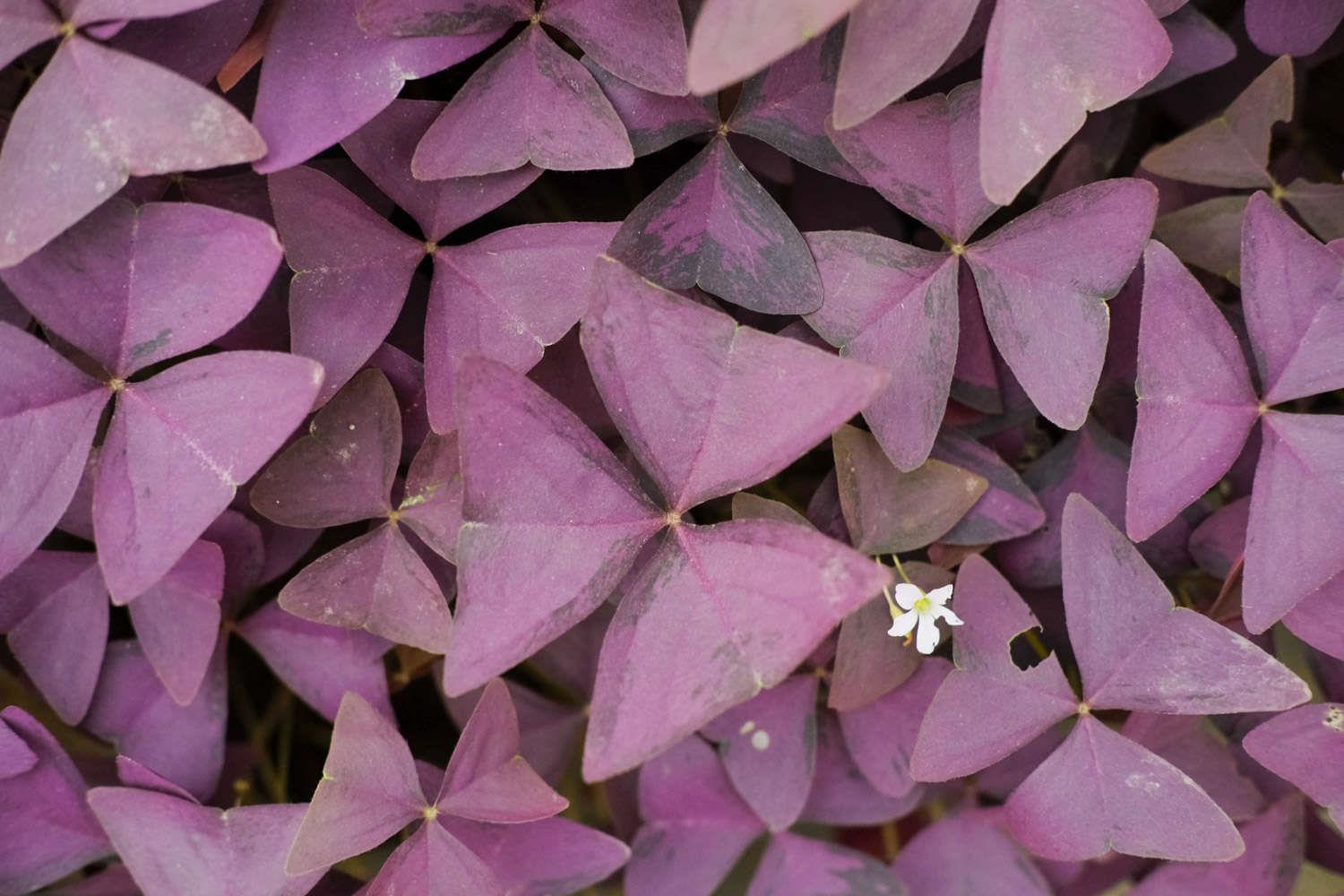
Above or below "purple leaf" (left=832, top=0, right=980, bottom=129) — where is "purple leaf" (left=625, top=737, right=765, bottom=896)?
below

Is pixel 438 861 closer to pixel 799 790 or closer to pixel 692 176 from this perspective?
pixel 799 790

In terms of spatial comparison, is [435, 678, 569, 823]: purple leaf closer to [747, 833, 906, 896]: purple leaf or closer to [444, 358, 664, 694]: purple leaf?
[444, 358, 664, 694]: purple leaf

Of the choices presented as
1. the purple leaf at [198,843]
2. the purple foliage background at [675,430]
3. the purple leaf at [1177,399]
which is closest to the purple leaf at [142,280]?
the purple foliage background at [675,430]

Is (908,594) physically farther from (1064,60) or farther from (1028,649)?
(1064,60)

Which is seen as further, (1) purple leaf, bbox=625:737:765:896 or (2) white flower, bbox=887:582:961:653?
(1) purple leaf, bbox=625:737:765:896

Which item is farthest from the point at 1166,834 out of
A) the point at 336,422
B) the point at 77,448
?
the point at 77,448

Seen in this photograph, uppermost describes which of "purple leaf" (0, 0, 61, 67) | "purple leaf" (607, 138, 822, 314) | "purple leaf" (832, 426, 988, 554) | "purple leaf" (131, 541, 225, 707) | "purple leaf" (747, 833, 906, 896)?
"purple leaf" (0, 0, 61, 67)

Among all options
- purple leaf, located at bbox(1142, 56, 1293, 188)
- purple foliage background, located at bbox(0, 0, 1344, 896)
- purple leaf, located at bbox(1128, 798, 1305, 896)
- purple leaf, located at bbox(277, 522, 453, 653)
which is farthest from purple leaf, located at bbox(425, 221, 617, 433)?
purple leaf, located at bbox(1128, 798, 1305, 896)

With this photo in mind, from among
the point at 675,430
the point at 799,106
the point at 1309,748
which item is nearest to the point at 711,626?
the point at 675,430
